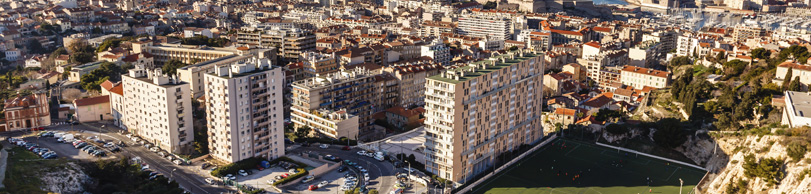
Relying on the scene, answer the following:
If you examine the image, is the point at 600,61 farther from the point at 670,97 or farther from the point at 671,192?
the point at 671,192

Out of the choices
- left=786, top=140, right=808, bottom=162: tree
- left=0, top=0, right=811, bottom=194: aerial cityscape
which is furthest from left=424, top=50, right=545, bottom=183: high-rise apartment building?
left=786, top=140, right=808, bottom=162: tree

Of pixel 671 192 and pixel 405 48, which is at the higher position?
pixel 405 48

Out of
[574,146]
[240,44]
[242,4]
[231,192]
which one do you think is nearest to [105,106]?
[231,192]

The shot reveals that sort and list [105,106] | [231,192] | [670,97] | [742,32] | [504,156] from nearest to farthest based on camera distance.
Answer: [231,192], [504,156], [105,106], [670,97], [742,32]

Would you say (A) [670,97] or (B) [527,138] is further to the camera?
(A) [670,97]

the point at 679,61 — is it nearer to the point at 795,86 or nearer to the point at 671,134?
the point at 795,86

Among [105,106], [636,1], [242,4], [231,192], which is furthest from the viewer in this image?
[636,1]

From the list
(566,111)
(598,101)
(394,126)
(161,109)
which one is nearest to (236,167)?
(161,109)
